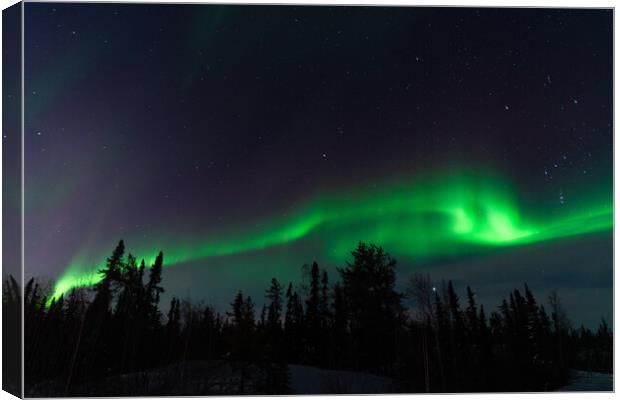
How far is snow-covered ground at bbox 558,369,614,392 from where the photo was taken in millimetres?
7086

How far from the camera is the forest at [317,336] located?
6961 millimetres

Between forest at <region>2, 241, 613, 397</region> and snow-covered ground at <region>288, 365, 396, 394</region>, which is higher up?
forest at <region>2, 241, 613, 397</region>

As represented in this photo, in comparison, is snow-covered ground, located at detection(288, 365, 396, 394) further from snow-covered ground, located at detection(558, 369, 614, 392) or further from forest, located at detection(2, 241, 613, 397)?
snow-covered ground, located at detection(558, 369, 614, 392)

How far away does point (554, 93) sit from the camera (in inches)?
289

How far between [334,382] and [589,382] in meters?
2.63

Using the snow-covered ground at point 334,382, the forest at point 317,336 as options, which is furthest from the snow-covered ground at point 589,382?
the snow-covered ground at point 334,382

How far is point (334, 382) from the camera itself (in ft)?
23.2

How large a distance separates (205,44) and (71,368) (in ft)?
11.7

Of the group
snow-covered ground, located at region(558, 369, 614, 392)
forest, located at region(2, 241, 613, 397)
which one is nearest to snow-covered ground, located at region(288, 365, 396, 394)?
forest, located at region(2, 241, 613, 397)

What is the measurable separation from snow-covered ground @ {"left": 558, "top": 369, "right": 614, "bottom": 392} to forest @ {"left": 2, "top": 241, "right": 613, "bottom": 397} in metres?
0.08

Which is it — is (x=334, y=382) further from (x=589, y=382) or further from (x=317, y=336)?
(x=589, y=382)

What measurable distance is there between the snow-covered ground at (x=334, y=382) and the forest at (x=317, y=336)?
Result: 4 centimetres

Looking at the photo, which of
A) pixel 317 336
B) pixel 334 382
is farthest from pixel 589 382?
pixel 317 336

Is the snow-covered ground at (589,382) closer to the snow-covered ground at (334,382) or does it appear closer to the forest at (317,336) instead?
the forest at (317,336)
